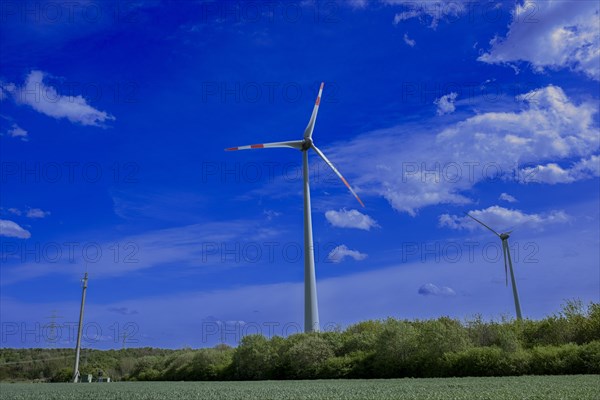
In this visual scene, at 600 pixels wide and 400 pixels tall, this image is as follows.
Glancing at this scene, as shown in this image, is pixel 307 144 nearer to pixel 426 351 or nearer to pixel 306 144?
pixel 306 144

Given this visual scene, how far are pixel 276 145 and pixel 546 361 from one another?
38993 mm

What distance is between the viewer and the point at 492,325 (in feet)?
133

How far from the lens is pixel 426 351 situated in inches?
1449

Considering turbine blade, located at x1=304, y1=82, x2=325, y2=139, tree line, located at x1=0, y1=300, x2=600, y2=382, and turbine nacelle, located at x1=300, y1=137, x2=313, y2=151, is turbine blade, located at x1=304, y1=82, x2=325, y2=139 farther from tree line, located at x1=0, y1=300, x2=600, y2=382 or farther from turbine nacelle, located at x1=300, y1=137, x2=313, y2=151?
tree line, located at x1=0, y1=300, x2=600, y2=382

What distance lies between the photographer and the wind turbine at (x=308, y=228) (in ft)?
166

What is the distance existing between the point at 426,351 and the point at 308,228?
20.5m

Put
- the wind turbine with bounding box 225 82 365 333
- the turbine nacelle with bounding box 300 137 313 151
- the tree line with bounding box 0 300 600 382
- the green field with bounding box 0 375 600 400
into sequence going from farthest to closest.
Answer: the turbine nacelle with bounding box 300 137 313 151, the wind turbine with bounding box 225 82 365 333, the tree line with bounding box 0 300 600 382, the green field with bounding box 0 375 600 400

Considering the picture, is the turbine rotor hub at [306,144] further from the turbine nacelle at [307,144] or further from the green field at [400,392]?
the green field at [400,392]

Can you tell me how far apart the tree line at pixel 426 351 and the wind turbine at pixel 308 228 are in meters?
2.03

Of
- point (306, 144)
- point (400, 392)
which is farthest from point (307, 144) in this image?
point (400, 392)

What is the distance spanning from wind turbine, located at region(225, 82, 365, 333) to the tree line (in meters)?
2.03

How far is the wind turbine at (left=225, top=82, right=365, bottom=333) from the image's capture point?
50562 mm

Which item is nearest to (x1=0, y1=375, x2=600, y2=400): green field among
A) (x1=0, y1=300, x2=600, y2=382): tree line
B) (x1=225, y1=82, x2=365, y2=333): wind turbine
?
(x1=0, y1=300, x2=600, y2=382): tree line

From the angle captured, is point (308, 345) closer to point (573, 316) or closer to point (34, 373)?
point (573, 316)
